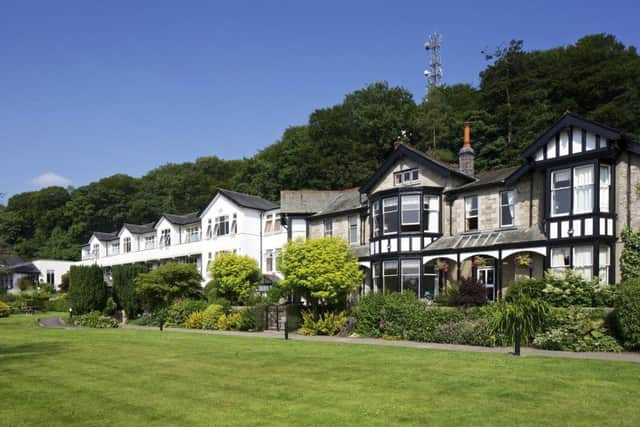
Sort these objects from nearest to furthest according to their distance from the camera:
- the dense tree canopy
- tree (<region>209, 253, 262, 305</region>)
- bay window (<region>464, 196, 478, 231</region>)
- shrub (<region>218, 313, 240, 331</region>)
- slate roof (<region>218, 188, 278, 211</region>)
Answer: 1. bay window (<region>464, 196, 478, 231</region>)
2. shrub (<region>218, 313, 240, 331</region>)
3. tree (<region>209, 253, 262, 305</region>)
4. slate roof (<region>218, 188, 278, 211</region>)
5. the dense tree canopy

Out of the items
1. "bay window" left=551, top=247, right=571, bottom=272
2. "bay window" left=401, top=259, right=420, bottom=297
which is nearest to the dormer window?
"bay window" left=401, top=259, right=420, bottom=297

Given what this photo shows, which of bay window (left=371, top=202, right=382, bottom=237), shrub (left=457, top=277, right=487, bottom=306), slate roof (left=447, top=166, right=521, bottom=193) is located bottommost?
shrub (left=457, top=277, right=487, bottom=306)

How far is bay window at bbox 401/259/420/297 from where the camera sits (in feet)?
105

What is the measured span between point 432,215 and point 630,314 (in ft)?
50.0

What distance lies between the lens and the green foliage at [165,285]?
127 feet

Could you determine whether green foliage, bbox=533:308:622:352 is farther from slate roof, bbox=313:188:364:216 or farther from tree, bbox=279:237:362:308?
slate roof, bbox=313:188:364:216

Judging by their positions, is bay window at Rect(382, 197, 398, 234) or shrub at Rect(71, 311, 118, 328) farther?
shrub at Rect(71, 311, 118, 328)

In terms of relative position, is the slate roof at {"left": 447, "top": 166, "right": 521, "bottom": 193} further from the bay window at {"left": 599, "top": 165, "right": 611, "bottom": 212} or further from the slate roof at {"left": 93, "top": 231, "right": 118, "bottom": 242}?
the slate roof at {"left": 93, "top": 231, "right": 118, "bottom": 242}

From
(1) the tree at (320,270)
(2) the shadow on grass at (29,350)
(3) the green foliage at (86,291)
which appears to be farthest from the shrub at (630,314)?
(3) the green foliage at (86,291)

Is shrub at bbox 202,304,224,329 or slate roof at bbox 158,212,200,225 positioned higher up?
slate roof at bbox 158,212,200,225

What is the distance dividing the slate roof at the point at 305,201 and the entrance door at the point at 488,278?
14.2m

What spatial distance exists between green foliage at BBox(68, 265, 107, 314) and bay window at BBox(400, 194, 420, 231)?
2268cm

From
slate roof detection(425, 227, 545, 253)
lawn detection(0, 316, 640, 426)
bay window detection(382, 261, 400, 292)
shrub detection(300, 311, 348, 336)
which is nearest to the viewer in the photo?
lawn detection(0, 316, 640, 426)

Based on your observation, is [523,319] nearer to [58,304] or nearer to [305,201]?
[305,201]
